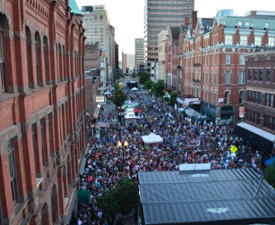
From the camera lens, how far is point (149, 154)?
28.1 meters

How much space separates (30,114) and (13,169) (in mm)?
1802

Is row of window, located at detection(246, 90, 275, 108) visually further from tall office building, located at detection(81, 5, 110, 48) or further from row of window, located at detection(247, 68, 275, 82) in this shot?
tall office building, located at detection(81, 5, 110, 48)

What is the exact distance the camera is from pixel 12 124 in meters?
7.89

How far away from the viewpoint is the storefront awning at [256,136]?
28.9 m

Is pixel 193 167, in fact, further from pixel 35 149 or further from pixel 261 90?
pixel 261 90

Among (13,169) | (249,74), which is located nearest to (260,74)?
(249,74)

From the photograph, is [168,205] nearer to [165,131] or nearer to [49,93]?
[49,93]

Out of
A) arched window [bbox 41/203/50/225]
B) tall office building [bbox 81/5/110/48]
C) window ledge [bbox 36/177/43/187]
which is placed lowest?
arched window [bbox 41/203/50/225]

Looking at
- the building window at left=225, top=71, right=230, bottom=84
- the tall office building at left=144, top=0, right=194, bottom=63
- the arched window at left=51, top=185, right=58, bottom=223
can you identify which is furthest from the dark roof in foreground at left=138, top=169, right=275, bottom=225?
the tall office building at left=144, top=0, right=194, bottom=63

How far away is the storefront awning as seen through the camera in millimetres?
28875

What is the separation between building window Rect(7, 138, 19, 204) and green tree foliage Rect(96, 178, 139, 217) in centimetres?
878

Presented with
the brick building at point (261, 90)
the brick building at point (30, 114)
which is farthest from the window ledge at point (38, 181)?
the brick building at point (261, 90)

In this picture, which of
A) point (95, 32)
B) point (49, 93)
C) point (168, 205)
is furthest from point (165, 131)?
point (95, 32)

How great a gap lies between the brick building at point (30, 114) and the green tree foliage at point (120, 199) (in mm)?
2396
